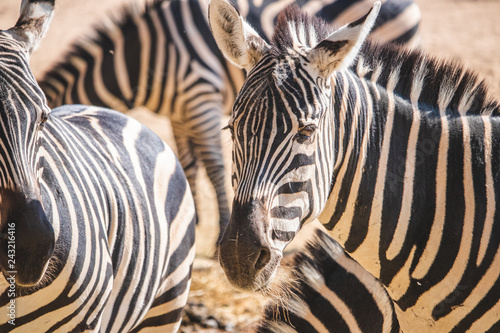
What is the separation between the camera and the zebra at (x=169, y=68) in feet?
22.0

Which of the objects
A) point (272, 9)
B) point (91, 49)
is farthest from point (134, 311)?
point (272, 9)

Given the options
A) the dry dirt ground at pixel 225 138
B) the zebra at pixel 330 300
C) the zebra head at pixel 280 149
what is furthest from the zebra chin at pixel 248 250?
the zebra at pixel 330 300

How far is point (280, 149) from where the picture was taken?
2.46 m

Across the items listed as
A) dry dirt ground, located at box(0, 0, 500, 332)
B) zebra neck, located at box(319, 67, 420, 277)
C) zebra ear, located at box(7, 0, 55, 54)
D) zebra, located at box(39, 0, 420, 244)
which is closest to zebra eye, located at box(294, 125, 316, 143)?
zebra neck, located at box(319, 67, 420, 277)

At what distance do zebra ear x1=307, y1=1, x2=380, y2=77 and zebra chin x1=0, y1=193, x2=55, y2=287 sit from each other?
136cm

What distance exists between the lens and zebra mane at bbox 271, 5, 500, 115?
2854mm

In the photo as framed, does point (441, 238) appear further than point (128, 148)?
No

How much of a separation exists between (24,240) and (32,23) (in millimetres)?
1081

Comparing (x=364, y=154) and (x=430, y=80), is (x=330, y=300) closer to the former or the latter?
(x=364, y=154)

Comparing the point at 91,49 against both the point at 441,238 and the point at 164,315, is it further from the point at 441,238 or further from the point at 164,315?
the point at 441,238

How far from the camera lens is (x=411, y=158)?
110 inches

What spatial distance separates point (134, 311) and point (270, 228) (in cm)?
111

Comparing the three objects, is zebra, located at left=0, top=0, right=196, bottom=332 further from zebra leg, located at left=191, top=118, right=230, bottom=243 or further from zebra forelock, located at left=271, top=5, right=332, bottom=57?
zebra leg, located at left=191, top=118, right=230, bottom=243

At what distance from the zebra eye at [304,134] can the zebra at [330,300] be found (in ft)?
4.33
